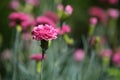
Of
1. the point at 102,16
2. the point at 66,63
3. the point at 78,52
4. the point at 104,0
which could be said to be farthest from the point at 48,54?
the point at 104,0

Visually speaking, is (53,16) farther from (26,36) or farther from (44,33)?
(44,33)

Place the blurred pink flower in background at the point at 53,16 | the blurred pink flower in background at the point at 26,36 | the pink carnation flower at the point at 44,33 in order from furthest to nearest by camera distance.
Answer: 1. the blurred pink flower in background at the point at 26,36
2. the blurred pink flower in background at the point at 53,16
3. the pink carnation flower at the point at 44,33

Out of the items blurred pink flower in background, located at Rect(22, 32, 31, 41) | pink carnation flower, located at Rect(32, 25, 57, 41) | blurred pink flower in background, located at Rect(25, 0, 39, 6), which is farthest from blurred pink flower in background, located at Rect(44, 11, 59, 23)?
pink carnation flower, located at Rect(32, 25, 57, 41)

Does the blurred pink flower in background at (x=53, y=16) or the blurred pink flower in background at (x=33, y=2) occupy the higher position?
the blurred pink flower in background at (x=33, y=2)

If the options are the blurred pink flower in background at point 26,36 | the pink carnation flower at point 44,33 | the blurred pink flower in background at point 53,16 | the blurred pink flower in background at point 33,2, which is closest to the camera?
the pink carnation flower at point 44,33

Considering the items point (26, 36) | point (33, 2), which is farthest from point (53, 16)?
point (33, 2)

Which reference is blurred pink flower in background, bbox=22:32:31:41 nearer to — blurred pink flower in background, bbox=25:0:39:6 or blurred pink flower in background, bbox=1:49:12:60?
blurred pink flower in background, bbox=1:49:12:60

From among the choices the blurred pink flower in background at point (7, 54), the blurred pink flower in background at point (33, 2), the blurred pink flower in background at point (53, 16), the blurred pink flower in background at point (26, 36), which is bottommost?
the blurred pink flower in background at point (7, 54)

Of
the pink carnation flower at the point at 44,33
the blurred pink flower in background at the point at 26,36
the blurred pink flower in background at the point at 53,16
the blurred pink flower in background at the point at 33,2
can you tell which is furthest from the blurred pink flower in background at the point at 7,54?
the pink carnation flower at the point at 44,33

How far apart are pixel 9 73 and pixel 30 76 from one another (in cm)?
55

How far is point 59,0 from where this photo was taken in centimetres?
267

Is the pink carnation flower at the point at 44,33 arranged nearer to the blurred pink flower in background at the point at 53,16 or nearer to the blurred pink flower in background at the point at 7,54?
the blurred pink flower in background at the point at 53,16

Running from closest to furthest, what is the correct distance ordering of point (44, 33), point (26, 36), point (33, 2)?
point (44, 33) < point (26, 36) < point (33, 2)

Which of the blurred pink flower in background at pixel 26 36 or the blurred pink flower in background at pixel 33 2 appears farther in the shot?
the blurred pink flower in background at pixel 33 2
